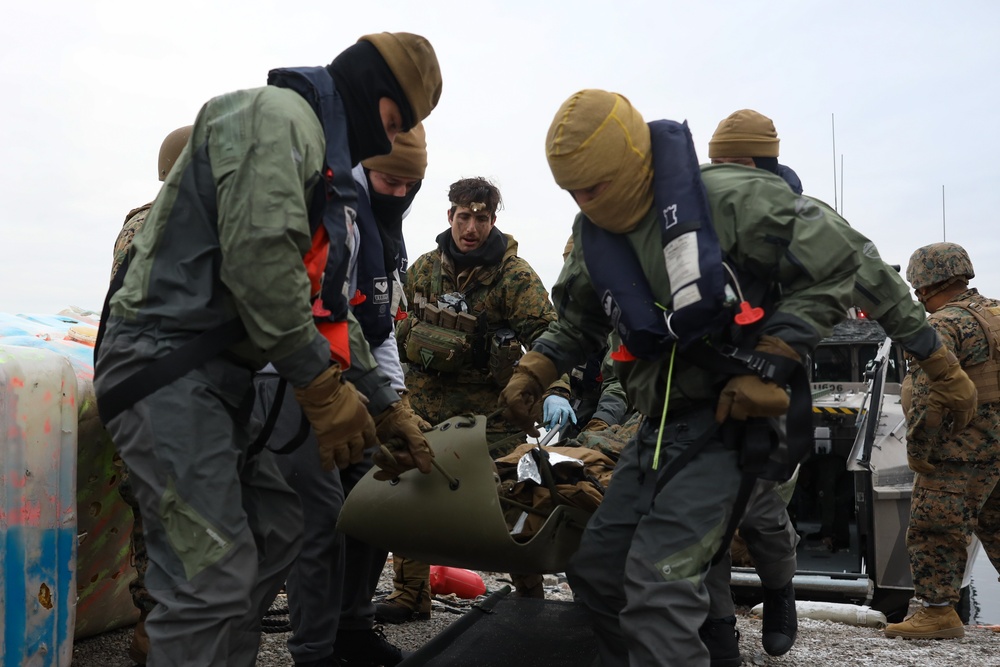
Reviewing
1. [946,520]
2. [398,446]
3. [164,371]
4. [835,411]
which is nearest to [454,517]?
[398,446]

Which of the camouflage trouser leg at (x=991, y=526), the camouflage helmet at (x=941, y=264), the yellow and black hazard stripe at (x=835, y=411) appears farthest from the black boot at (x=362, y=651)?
the yellow and black hazard stripe at (x=835, y=411)

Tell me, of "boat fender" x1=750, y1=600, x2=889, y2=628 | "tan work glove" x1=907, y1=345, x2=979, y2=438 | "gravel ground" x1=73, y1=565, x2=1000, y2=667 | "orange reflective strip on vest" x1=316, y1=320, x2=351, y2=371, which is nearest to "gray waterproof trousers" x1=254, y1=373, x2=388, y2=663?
"gravel ground" x1=73, y1=565, x2=1000, y2=667

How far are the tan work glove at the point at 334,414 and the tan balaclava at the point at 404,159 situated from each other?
1.41 meters

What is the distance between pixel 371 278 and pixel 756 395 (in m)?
1.61

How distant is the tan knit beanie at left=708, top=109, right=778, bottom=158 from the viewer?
4.78 metres

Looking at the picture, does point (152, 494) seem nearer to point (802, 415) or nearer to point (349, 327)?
point (349, 327)

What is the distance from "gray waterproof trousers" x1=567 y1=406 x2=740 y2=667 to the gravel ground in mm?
1517

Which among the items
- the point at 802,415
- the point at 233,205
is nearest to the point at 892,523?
the point at 802,415

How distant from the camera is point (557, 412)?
520 centimetres

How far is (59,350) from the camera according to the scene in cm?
366

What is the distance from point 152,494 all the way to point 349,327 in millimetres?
903

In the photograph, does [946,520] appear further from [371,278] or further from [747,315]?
[371,278]

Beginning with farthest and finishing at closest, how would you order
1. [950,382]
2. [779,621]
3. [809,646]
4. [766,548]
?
[809,646] → [779,621] → [766,548] → [950,382]

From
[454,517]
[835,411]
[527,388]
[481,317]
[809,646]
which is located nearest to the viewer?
[454,517]
